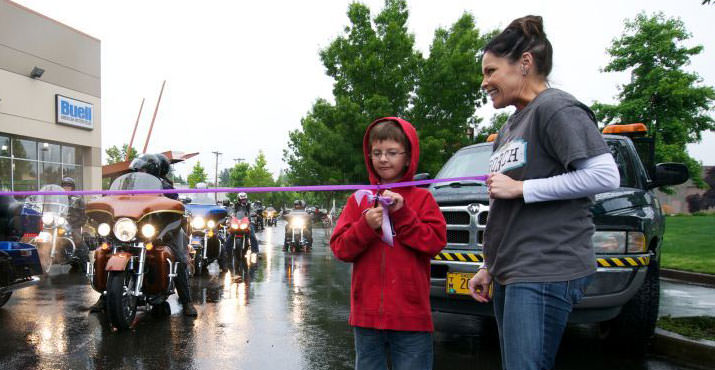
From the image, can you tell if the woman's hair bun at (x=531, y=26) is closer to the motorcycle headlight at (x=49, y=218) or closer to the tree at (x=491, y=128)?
the motorcycle headlight at (x=49, y=218)

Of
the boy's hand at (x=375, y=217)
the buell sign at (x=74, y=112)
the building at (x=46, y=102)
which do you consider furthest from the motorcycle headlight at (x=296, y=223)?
the boy's hand at (x=375, y=217)

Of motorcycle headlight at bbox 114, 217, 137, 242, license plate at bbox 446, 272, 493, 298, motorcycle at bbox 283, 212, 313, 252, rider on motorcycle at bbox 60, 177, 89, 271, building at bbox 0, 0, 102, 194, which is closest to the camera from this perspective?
license plate at bbox 446, 272, 493, 298

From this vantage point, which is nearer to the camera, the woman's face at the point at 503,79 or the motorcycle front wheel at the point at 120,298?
the woman's face at the point at 503,79

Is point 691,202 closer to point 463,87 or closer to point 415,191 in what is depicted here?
point 463,87

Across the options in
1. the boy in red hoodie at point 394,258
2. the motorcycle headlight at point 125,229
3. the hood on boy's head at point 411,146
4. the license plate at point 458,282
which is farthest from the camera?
the motorcycle headlight at point 125,229

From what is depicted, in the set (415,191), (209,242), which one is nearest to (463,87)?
(209,242)

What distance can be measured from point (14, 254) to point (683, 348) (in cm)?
690

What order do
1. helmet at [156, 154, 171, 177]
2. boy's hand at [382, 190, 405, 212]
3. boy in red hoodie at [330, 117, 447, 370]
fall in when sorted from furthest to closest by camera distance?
helmet at [156, 154, 171, 177]
boy in red hoodie at [330, 117, 447, 370]
boy's hand at [382, 190, 405, 212]

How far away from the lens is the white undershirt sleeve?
6.26ft

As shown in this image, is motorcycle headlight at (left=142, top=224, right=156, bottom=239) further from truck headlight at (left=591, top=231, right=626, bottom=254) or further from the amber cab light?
the amber cab light

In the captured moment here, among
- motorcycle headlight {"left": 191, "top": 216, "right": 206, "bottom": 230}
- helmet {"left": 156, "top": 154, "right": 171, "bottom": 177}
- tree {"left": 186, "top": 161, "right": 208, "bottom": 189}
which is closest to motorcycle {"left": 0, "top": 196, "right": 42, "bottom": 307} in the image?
helmet {"left": 156, "top": 154, "right": 171, "bottom": 177}

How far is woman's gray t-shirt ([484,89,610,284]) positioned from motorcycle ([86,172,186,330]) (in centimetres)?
449

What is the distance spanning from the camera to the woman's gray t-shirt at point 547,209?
1934mm

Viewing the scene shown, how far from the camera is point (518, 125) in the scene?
216 centimetres
